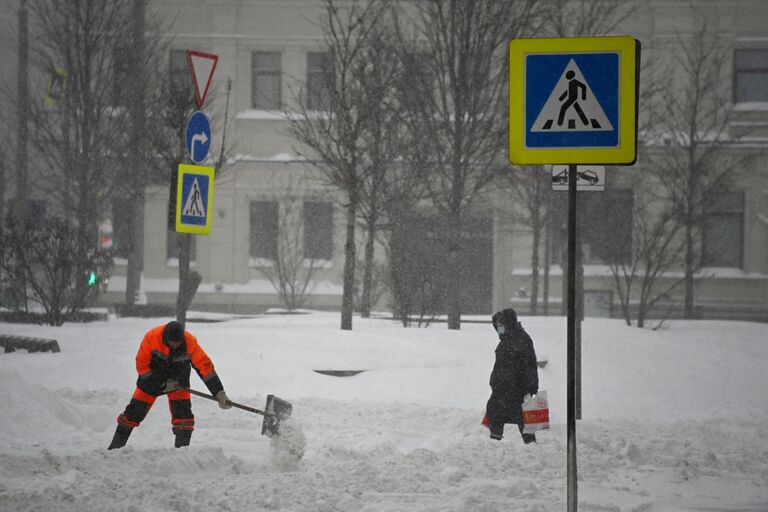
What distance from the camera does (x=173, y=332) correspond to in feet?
27.2

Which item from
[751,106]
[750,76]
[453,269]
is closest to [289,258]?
[453,269]

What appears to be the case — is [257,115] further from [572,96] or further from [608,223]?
[572,96]

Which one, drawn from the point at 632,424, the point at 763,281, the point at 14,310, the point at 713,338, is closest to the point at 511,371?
the point at 632,424

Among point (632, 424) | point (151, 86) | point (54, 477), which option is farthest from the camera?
point (151, 86)

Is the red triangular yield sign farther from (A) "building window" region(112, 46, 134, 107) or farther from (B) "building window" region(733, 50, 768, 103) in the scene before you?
(B) "building window" region(733, 50, 768, 103)

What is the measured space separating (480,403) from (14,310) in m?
9.85

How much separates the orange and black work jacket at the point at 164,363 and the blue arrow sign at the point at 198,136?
11.2 ft

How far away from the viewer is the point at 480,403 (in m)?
12.4

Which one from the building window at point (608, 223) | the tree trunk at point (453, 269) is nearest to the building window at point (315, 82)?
the tree trunk at point (453, 269)

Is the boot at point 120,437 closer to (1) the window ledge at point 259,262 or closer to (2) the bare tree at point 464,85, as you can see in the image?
(2) the bare tree at point 464,85

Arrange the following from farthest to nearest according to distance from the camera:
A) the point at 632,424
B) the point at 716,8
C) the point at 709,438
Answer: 1. the point at 716,8
2. the point at 632,424
3. the point at 709,438

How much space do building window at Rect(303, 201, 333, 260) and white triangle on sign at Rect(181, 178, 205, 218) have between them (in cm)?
1749

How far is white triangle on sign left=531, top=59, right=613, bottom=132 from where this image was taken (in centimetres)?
567

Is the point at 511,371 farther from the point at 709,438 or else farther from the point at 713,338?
the point at 713,338
